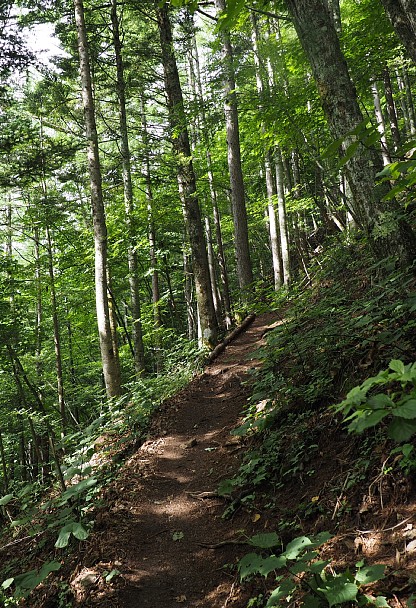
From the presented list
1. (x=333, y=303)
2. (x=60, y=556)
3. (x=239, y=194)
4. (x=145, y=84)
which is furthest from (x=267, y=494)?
(x=145, y=84)

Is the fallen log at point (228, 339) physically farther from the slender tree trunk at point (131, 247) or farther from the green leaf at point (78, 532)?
the green leaf at point (78, 532)

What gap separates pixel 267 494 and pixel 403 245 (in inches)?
108

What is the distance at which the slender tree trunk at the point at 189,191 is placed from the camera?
30.5 feet

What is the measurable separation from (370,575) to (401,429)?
96cm

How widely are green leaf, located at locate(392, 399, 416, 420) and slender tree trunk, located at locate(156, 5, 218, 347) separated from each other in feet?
26.3

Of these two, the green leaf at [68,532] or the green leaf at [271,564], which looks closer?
the green leaf at [271,564]

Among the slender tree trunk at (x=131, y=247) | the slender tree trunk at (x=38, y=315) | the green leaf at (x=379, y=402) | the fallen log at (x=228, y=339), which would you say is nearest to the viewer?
the green leaf at (x=379, y=402)

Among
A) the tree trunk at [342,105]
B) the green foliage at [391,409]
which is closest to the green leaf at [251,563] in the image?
the green foliage at [391,409]

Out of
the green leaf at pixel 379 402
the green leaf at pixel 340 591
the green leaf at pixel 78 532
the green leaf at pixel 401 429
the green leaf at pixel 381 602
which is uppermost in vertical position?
Answer: the green leaf at pixel 379 402

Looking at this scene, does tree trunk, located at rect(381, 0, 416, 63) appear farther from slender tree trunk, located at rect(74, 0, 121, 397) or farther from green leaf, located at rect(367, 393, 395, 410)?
slender tree trunk, located at rect(74, 0, 121, 397)

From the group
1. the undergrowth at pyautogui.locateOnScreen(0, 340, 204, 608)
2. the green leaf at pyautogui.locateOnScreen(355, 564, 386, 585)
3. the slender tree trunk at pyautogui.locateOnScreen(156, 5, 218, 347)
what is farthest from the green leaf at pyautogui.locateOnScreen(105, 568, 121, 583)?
the slender tree trunk at pyautogui.locateOnScreen(156, 5, 218, 347)

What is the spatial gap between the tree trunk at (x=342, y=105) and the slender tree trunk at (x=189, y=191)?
511 cm

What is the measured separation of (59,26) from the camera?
450 inches

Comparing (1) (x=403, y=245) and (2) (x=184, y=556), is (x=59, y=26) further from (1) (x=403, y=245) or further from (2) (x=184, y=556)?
(2) (x=184, y=556)
